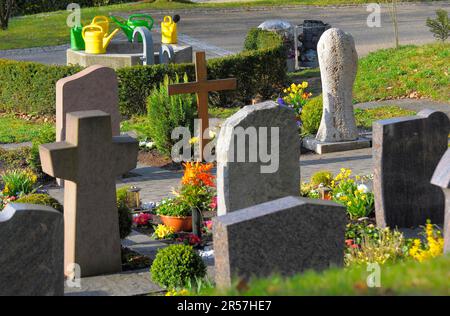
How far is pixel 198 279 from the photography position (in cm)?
977

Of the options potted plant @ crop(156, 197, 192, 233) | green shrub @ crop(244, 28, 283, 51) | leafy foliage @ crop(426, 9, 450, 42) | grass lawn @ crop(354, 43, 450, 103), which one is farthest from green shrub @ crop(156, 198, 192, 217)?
leafy foliage @ crop(426, 9, 450, 42)

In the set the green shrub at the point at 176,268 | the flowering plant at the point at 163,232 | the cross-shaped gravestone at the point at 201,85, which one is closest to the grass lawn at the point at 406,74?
the cross-shaped gravestone at the point at 201,85

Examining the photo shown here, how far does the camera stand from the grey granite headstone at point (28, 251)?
8.27 metres

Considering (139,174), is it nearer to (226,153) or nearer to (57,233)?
(226,153)

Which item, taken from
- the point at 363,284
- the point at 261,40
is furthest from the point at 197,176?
the point at 261,40

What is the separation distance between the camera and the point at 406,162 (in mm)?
11812

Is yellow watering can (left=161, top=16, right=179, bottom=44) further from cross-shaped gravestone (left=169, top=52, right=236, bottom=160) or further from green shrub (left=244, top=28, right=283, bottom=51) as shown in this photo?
cross-shaped gravestone (left=169, top=52, right=236, bottom=160)

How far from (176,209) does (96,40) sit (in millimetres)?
11481

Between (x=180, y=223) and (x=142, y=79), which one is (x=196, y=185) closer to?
(x=180, y=223)

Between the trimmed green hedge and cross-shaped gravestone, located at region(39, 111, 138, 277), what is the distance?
32.2 feet

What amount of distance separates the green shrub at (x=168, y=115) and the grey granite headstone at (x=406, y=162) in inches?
216
